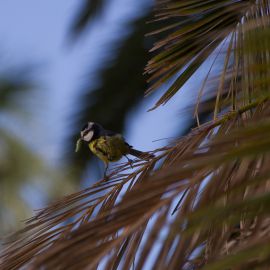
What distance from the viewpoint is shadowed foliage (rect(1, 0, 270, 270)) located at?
1372 millimetres

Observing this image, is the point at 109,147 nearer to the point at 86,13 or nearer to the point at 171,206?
the point at 86,13

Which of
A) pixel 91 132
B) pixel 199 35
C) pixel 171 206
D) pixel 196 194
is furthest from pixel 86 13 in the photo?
pixel 171 206

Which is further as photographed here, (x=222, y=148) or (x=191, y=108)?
(x=191, y=108)

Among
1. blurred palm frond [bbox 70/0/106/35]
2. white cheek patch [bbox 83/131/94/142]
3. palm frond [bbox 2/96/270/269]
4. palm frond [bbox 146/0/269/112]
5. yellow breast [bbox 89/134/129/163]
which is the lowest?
yellow breast [bbox 89/134/129/163]

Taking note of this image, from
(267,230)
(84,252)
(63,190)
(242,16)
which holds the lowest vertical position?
(63,190)

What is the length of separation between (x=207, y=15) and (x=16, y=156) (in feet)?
19.0

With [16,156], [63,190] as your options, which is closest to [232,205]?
[63,190]

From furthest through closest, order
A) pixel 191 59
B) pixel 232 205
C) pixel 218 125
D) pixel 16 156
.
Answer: pixel 16 156, pixel 191 59, pixel 218 125, pixel 232 205

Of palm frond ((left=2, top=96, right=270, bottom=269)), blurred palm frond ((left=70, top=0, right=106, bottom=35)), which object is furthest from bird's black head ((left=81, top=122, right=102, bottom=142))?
palm frond ((left=2, top=96, right=270, bottom=269))

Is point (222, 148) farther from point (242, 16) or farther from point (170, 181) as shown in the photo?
point (242, 16)

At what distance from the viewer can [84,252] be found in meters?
1.65

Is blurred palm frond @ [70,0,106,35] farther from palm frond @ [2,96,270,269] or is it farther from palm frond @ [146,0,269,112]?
palm frond @ [2,96,270,269]

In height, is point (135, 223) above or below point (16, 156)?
above

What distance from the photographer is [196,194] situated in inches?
81.7
